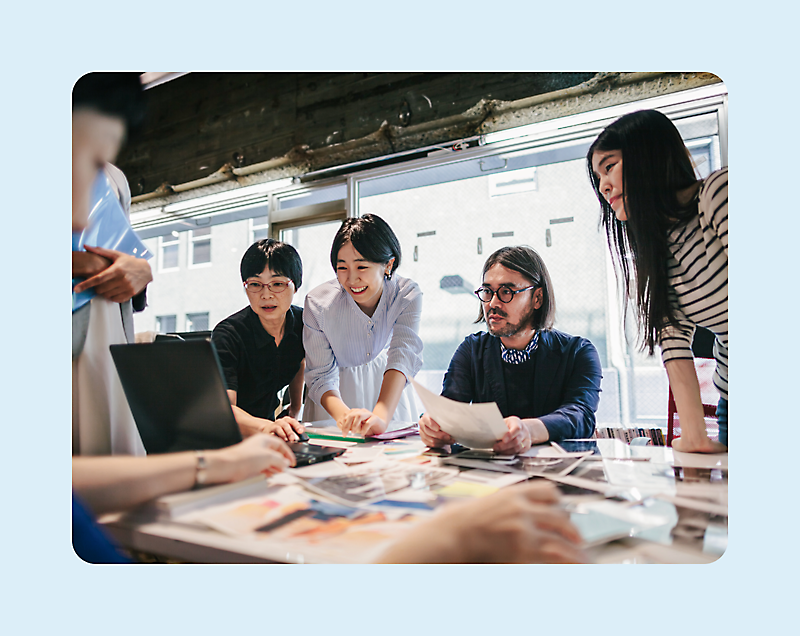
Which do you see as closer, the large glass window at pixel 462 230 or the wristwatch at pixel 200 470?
the wristwatch at pixel 200 470

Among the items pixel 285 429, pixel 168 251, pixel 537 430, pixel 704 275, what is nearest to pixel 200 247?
pixel 168 251

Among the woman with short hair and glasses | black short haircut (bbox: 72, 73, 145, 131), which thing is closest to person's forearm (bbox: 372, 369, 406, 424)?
the woman with short hair and glasses

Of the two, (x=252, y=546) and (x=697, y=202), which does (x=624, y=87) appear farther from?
(x=252, y=546)

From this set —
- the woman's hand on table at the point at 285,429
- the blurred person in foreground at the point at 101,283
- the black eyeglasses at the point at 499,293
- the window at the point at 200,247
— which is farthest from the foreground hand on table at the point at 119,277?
the black eyeglasses at the point at 499,293

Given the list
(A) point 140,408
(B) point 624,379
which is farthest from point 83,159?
(B) point 624,379

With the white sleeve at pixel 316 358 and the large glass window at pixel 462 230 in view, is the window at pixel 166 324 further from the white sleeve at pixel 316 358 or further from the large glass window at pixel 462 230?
the white sleeve at pixel 316 358

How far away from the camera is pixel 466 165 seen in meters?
1.60

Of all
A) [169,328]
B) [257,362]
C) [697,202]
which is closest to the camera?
[697,202]

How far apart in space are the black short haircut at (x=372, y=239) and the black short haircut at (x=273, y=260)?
115mm

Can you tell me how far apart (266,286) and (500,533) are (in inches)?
38.7

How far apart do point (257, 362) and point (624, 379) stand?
41.0 inches

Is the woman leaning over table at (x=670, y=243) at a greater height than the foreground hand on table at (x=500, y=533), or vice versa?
the woman leaning over table at (x=670, y=243)

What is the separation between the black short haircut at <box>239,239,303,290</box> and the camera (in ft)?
5.42

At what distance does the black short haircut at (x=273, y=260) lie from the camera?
1.65m
